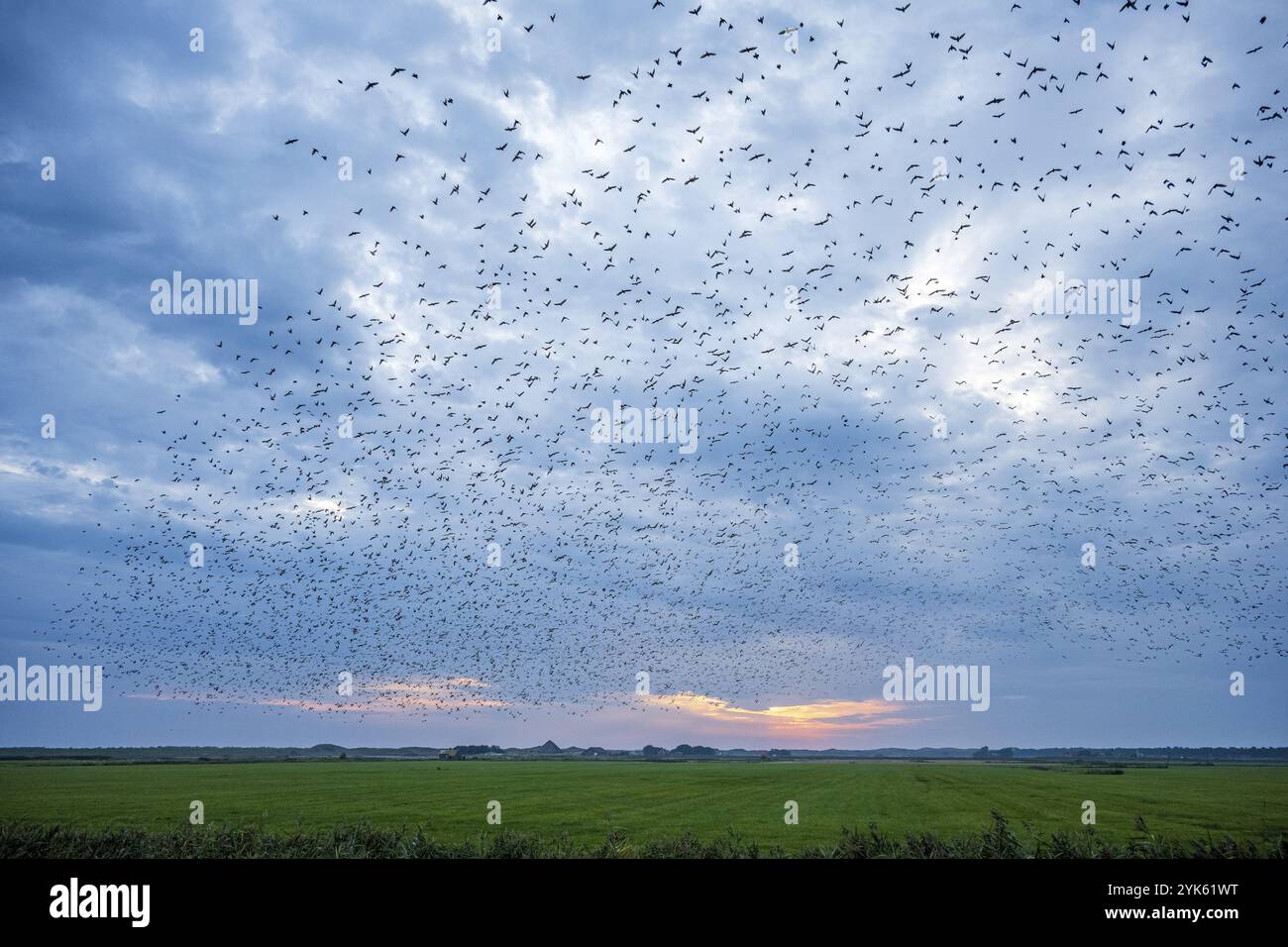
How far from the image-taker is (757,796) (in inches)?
3305

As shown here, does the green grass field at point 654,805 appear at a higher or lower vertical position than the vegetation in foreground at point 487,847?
lower

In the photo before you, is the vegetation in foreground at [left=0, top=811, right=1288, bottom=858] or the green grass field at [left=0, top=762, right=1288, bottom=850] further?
the green grass field at [left=0, top=762, right=1288, bottom=850]

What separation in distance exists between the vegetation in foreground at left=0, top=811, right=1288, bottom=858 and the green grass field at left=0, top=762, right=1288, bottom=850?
1212 cm

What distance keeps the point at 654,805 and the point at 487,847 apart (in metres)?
54.0

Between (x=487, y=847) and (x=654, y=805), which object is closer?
(x=487, y=847)

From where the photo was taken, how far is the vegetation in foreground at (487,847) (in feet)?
72.4

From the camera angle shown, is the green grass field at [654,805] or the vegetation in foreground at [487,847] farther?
the green grass field at [654,805]

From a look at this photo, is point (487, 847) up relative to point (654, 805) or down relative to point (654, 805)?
up

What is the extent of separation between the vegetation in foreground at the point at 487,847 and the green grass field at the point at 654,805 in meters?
12.1

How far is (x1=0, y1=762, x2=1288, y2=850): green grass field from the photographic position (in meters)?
52.9

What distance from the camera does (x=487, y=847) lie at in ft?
74.4
